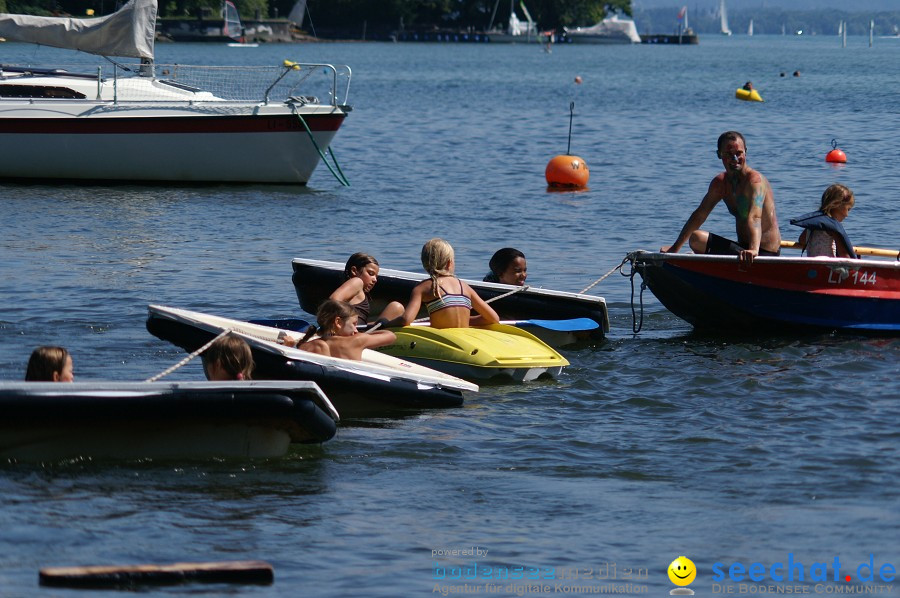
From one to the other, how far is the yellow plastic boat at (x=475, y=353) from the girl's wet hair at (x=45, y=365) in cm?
317

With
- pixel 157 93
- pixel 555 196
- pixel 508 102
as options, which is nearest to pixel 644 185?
pixel 555 196

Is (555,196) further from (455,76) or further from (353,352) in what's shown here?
(455,76)

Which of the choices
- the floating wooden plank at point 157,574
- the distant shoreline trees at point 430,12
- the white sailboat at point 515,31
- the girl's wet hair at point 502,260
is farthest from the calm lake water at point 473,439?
the white sailboat at point 515,31

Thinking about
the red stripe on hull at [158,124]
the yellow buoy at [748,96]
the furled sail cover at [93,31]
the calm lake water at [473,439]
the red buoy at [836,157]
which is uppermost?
the furled sail cover at [93,31]

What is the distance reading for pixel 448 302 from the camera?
35.2 ft

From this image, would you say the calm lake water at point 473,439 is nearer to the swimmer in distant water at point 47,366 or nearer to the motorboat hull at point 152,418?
the motorboat hull at point 152,418

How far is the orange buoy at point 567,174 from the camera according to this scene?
24125 millimetres

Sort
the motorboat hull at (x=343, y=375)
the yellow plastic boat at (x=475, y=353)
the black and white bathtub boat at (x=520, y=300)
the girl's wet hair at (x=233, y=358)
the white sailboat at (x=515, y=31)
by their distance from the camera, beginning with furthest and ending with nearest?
the white sailboat at (x=515, y=31) < the black and white bathtub boat at (x=520, y=300) < the yellow plastic boat at (x=475, y=353) < the motorboat hull at (x=343, y=375) < the girl's wet hair at (x=233, y=358)

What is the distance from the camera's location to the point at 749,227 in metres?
11.7

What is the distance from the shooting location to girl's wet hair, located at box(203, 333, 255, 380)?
27.5 ft

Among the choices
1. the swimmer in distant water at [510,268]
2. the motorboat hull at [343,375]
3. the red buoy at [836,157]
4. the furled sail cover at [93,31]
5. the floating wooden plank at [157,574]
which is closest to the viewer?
the floating wooden plank at [157,574]

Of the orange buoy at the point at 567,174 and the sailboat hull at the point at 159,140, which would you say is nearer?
the sailboat hull at the point at 159,140

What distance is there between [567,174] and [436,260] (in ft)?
44.9

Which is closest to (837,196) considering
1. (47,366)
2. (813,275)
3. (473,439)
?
(813,275)
